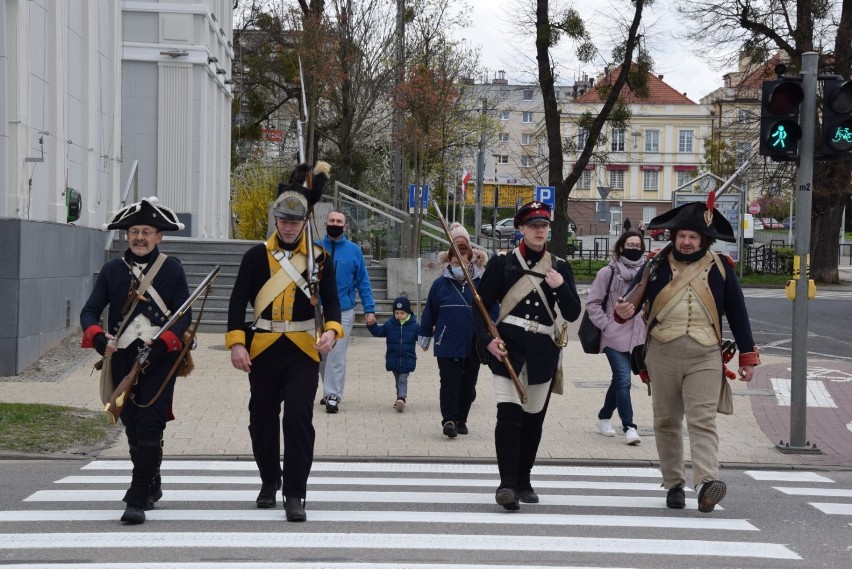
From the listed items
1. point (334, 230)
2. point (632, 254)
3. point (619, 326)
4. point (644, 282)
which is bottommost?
point (619, 326)

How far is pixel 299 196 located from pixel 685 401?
267cm

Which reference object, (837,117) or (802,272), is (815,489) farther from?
(837,117)

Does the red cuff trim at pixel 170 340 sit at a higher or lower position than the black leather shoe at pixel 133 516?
higher

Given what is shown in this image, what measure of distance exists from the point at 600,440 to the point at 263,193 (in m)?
18.8

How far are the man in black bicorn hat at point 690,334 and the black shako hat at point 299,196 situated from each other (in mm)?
2049

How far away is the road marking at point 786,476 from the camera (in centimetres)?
964

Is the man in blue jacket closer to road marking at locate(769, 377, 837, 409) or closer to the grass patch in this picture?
the grass patch

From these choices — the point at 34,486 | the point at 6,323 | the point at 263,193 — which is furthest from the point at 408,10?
the point at 34,486

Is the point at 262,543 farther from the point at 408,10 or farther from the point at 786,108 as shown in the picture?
the point at 408,10

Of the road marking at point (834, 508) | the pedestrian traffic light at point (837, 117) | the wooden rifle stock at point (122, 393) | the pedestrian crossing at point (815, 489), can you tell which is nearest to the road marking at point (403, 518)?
the wooden rifle stock at point (122, 393)

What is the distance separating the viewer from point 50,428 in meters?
10.8

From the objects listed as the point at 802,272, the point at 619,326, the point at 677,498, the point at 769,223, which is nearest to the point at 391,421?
the point at 619,326

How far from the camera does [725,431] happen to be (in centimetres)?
1192

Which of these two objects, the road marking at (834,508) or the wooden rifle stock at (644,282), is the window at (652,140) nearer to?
the road marking at (834,508)
